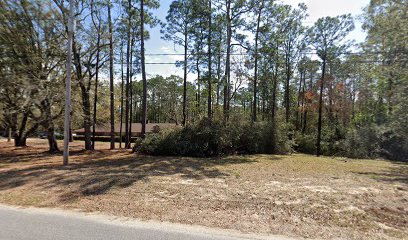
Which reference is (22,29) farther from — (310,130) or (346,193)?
(310,130)

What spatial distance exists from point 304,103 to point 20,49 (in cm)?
3246

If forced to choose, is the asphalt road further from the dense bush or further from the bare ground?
the dense bush

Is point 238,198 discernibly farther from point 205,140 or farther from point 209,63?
point 209,63

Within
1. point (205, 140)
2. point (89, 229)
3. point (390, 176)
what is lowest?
point (390, 176)

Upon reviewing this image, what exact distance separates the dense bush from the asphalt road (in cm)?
969

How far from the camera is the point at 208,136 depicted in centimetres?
1475

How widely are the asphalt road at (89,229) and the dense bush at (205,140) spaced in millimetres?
9694

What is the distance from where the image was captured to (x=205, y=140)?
584 inches

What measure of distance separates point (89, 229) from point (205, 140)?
10.9 m

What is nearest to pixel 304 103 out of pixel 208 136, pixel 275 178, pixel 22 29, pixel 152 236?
pixel 208 136

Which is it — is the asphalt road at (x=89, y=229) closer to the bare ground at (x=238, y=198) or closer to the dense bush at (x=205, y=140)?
the bare ground at (x=238, y=198)

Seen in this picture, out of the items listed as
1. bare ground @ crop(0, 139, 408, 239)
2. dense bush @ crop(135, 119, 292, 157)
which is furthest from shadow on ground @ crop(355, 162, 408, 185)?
dense bush @ crop(135, 119, 292, 157)

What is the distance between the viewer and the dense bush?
1455cm

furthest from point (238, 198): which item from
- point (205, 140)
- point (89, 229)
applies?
point (205, 140)
